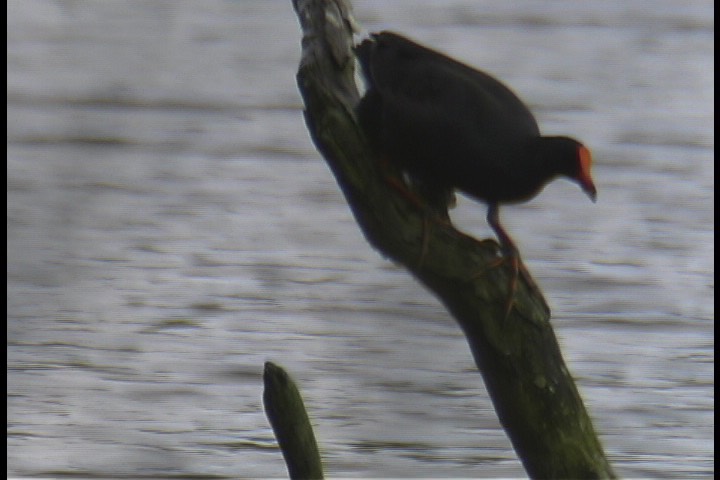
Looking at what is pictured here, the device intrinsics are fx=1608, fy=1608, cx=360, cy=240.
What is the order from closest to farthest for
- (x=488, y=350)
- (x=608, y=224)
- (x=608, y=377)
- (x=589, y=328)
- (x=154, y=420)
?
(x=488, y=350) < (x=154, y=420) < (x=608, y=377) < (x=589, y=328) < (x=608, y=224)

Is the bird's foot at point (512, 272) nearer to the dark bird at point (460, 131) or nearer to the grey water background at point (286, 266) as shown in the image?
the dark bird at point (460, 131)

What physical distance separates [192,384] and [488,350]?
7.78ft

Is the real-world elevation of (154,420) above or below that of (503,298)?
below

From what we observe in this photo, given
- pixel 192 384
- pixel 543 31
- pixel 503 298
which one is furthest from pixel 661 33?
pixel 503 298

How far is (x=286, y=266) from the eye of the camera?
617cm

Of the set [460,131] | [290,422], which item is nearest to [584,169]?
[460,131]

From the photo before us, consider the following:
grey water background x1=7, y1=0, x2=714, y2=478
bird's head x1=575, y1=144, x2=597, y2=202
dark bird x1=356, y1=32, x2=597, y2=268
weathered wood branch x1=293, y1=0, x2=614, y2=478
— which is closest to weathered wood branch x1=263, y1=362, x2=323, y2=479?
weathered wood branch x1=293, y1=0, x2=614, y2=478

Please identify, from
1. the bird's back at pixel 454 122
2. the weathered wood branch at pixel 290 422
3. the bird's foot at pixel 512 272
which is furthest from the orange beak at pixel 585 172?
the weathered wood branch at pixel 290 422

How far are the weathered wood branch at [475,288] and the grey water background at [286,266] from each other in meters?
1.69

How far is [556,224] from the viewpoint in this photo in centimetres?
666

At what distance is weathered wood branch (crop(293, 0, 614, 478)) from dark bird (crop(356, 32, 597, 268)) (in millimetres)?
180

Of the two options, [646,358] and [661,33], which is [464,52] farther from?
[646,358]

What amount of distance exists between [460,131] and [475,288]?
1.56 ft

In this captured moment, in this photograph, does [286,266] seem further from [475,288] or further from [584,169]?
[475,288]
